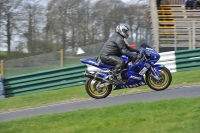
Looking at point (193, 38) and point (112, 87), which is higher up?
point (193, 38)

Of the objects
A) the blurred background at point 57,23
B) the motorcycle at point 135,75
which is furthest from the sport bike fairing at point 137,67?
the blurred background at point 57,23

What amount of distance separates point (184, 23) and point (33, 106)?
9030 millimetres

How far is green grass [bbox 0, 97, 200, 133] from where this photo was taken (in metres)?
7.09

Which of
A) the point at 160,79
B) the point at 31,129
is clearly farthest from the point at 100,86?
the point at 31,129

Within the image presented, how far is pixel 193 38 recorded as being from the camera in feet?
61.4

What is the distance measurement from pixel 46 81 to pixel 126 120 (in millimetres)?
8967

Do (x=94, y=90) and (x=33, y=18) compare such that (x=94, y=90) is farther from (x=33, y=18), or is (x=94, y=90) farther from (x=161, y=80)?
(x=33, y=18)

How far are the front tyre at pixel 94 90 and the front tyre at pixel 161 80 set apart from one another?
101 cm

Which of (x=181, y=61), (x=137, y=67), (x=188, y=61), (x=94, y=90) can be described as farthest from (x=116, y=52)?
(x=188, y=61)

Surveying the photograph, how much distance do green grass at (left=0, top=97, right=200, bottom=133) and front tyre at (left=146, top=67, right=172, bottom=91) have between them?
7.47ft

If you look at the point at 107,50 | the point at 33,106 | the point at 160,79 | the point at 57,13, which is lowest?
the point at 33,106

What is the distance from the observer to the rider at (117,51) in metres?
11.1

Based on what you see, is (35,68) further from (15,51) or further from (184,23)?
(15,51)

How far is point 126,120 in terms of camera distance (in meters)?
7.68
